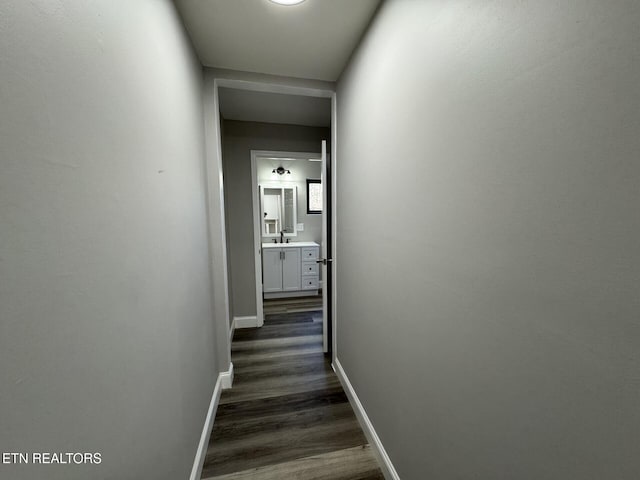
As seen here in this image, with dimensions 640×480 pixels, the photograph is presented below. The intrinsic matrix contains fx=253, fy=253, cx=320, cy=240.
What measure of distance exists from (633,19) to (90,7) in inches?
42.1

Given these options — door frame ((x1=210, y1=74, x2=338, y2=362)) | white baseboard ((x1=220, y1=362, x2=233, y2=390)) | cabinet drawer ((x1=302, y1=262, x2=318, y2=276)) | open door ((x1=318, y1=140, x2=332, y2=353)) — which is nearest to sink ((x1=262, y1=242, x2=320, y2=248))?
cabinet drawer ((x1=302, y1=262, x2=318, y2=276))

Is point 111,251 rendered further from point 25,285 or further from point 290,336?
point 290,336

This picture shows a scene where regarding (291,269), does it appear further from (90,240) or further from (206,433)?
(90,240)

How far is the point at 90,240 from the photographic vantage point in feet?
1.90

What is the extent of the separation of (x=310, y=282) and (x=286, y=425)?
2581 millimetres

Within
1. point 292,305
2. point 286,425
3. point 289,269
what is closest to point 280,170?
point 289,269

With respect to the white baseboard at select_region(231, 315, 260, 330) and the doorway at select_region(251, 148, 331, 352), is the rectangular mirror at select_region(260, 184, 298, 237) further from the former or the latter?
the white baseboard at select_region(231, 315, 260, 330)

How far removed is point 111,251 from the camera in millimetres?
653

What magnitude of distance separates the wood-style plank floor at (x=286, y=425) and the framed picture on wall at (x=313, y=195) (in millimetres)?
2419

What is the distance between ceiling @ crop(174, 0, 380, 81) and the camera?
4.05 ft

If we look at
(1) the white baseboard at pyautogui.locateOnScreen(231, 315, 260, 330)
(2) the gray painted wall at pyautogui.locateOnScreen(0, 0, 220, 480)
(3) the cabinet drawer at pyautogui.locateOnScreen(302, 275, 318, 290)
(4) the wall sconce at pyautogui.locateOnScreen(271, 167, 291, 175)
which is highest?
(4) the wall sconce at pyautogui.locateOnScreen(271, 167, 291, 175)

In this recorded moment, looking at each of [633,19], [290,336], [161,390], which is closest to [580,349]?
[633,19]

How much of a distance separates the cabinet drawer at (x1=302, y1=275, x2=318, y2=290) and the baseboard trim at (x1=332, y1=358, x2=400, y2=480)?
6.86 feet

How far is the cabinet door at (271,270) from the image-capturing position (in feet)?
13.2
